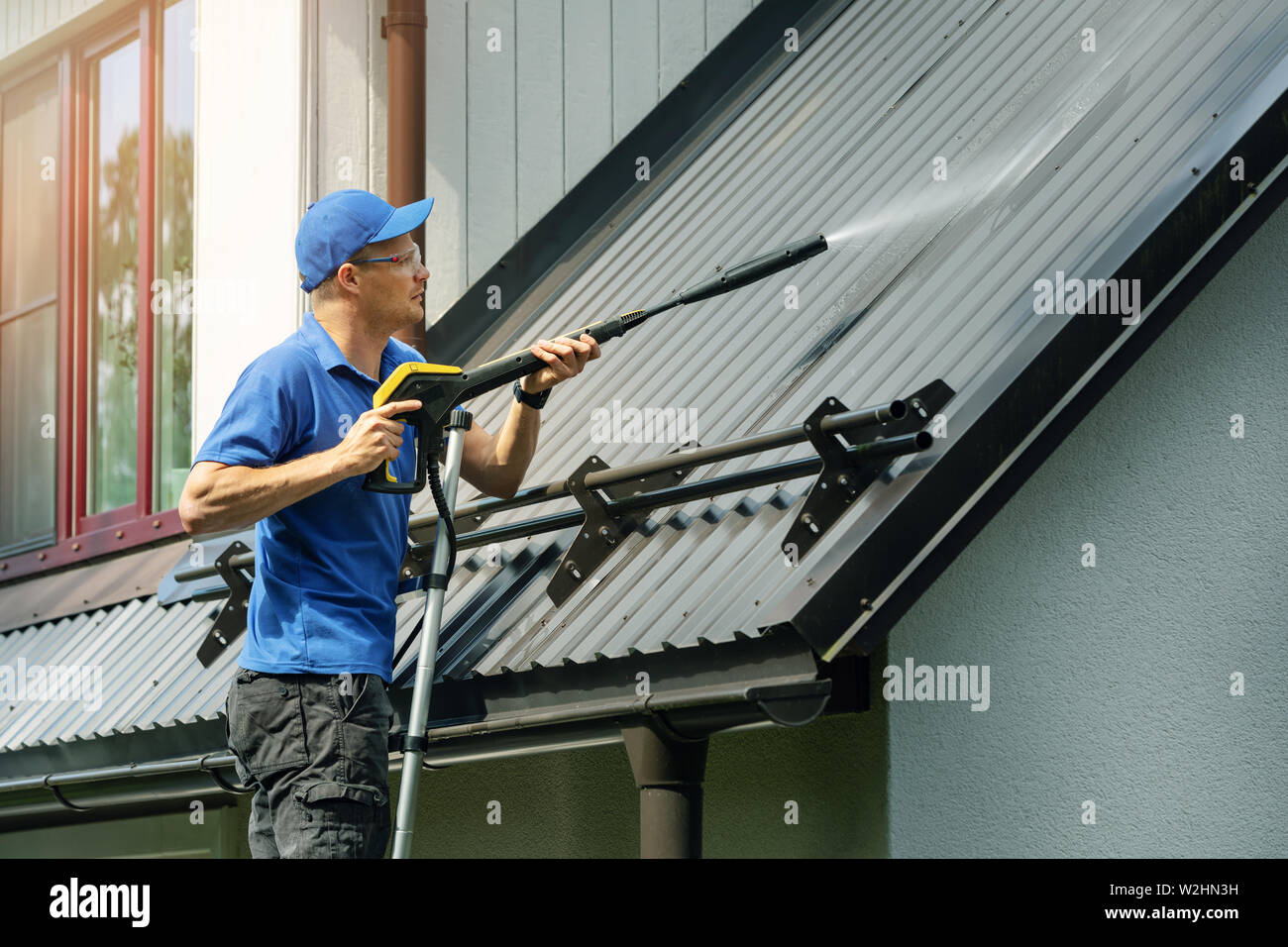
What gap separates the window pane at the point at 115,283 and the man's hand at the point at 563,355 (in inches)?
203

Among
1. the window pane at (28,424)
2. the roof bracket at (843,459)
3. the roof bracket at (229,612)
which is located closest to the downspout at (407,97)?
the roof bracket at (229,612)

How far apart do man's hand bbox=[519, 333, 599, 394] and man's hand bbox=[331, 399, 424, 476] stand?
0.56 metres

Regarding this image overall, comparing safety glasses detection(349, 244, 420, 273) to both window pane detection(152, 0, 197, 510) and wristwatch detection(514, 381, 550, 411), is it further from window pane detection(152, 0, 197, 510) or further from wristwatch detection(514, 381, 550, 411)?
window pane detection(152, 0, 197, 510)

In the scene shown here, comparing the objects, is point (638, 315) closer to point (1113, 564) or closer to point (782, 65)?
point (1113, 564)

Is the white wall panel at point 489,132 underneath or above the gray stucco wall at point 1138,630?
above

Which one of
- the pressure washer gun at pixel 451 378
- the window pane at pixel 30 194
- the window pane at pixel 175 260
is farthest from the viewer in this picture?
the window pane at pixel 30 194

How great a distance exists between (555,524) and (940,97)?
99.1 inches

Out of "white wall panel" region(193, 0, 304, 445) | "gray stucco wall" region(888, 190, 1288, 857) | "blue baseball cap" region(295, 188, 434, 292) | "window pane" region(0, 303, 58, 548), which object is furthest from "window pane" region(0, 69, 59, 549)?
"gray stucco wall" region(888, 190, 1288, 857)

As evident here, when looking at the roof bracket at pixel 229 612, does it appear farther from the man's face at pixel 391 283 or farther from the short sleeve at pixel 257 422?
the short sleeve at pixel 257 422

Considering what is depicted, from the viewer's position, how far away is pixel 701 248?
7738mm

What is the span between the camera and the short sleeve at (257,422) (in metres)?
4.70

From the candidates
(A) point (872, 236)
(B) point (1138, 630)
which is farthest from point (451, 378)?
(A) point (872, 236)

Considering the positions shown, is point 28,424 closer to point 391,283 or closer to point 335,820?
point 391,283

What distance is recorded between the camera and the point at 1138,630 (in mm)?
5277
